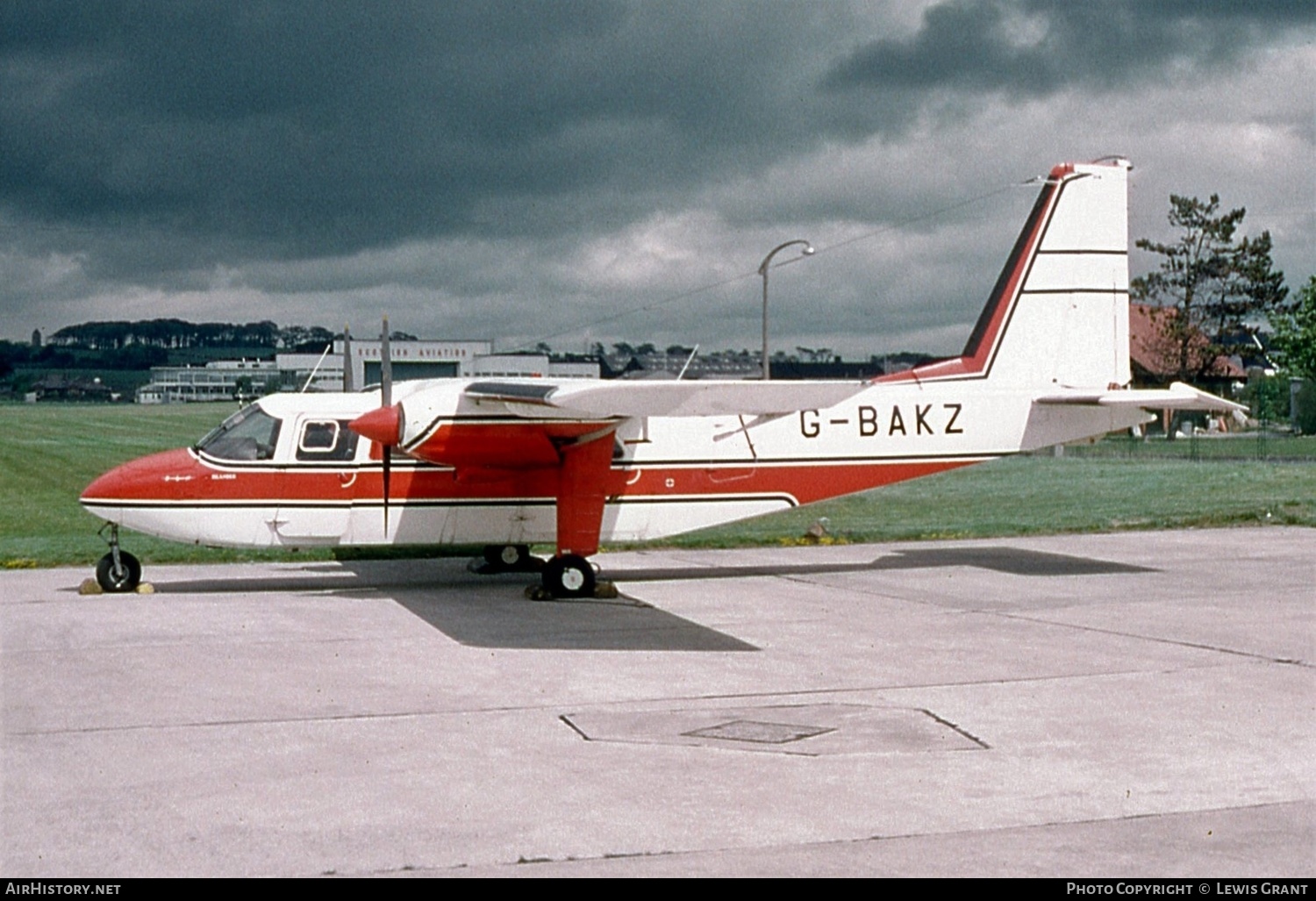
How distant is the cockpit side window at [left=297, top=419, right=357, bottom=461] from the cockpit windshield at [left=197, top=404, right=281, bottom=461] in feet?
1.25

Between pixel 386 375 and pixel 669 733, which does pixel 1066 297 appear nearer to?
pixel 386 375

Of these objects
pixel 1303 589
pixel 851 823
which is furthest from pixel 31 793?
pixel 1303 589

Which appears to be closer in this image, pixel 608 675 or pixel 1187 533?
pixel 608 675

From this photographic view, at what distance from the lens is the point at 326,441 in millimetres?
18047

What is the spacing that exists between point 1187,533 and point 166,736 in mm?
20330

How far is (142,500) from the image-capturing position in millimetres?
17562

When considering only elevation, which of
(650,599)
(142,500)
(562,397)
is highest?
(562,397)

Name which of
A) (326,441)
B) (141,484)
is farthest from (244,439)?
(141,484)

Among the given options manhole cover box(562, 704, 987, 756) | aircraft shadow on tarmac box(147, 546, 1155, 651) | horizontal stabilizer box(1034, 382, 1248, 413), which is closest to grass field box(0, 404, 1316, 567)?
aircraft shadow on tarmac box(147, 546, 1155, 651)

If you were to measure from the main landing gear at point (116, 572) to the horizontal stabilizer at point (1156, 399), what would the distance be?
506 inches

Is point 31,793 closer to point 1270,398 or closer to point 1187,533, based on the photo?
point 1187,533

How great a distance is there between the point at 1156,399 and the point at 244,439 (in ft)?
40.4

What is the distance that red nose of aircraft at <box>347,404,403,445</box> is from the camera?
54.3ft

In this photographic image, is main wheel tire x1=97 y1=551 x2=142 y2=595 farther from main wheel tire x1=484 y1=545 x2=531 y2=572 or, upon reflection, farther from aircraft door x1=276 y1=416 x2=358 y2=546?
main wheel tire x1=484 y1=545 x2=531 y2=572
